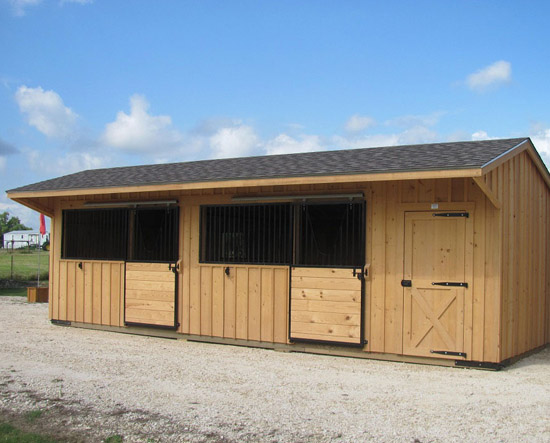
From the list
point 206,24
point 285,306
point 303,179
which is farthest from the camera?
point 206,24

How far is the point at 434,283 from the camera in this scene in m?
6.40

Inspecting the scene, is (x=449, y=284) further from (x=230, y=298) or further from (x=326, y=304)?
(x=230, y=298)

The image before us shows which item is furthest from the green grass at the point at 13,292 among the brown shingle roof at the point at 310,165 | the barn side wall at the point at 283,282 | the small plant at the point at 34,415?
the small plant at the point at 34,415

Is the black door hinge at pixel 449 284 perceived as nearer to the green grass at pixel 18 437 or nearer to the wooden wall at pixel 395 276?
the wooden wall at pixel 395 276

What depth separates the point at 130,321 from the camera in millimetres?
8383

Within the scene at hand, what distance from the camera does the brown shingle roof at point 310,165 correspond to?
6223 millimetres

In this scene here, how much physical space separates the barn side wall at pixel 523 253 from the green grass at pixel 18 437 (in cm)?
470

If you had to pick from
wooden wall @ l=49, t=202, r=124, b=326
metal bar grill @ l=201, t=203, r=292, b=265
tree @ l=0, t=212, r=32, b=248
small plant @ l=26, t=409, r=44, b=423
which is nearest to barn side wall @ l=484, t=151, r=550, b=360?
metal bar grill @ l=201, t=203, r=292, b=265

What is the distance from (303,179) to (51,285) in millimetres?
5045

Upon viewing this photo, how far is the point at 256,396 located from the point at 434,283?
260 centimetres

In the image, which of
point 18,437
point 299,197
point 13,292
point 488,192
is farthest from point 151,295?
point 13,292

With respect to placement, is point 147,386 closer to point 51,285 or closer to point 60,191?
point 60,191

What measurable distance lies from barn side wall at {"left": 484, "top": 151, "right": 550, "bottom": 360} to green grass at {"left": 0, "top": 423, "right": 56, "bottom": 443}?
470 cm

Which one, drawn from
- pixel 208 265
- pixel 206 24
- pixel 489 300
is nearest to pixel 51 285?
pixel 208 265
